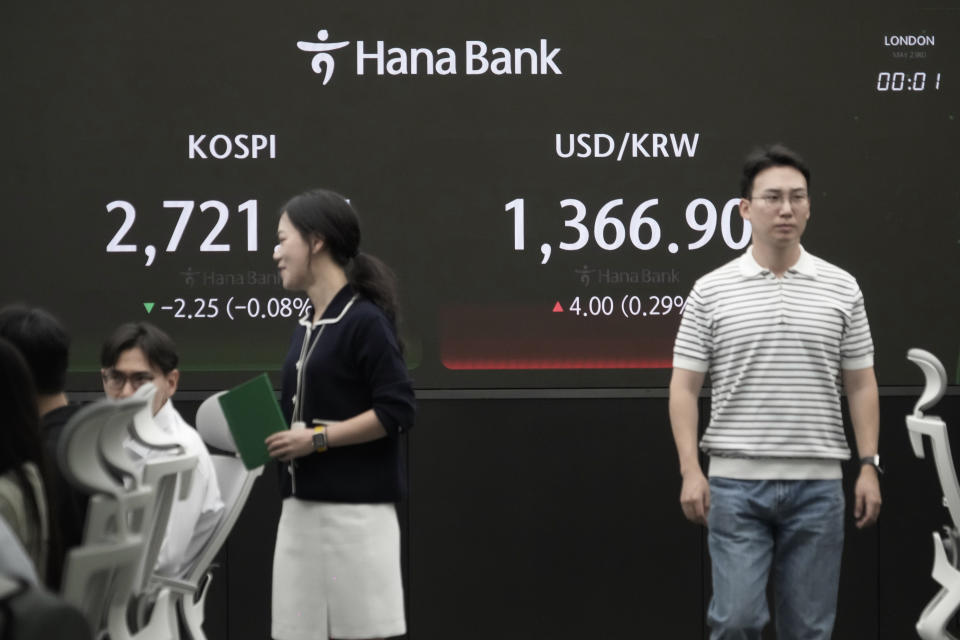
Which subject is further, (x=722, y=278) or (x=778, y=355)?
(x=722, y=278)

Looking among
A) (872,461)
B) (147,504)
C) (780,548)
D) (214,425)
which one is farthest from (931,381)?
(147,504)

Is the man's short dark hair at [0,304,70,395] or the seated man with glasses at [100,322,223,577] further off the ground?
the man's short dark hair at [0,304,70,395]

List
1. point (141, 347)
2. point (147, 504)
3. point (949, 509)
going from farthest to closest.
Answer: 1. point (141, 347)
2. point (949, 509)
3. point (147, 504)

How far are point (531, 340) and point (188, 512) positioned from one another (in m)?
1.68

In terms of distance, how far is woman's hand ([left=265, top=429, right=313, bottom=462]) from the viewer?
9.89 feet

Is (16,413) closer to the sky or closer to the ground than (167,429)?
closer to the sky

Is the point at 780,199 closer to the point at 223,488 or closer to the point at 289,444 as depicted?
the point at 289,444

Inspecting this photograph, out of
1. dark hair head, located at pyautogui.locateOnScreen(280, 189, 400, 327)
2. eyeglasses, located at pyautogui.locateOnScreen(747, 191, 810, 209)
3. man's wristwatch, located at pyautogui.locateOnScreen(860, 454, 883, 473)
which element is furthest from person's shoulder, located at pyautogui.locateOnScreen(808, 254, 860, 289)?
dark hair head, located at pyautogui.locateOnScreen(280, 189, 400, 327)

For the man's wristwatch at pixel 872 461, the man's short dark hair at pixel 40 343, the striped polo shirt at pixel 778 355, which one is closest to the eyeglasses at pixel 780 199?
the striped polo shirt at pixel 778 355

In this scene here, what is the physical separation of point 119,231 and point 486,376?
1353 millimetres

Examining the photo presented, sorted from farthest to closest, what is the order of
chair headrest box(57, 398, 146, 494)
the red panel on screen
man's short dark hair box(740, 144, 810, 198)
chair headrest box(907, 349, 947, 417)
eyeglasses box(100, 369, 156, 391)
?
the red panel on screen
eyeglasses box(100, 369, 156, 391)
man's short dark hair box(740, 144, 810, 198)
chair headrest box(907, 349, 947, 417)
chair headrest box(57, 398, 146, 494)

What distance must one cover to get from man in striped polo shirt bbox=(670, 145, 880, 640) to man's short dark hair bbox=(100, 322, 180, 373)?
133 cm

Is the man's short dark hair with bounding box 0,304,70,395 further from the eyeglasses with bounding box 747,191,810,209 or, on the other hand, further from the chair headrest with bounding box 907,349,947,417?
the chair headrest with bounding box 907,349,947,417

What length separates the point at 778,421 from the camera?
3.13m
